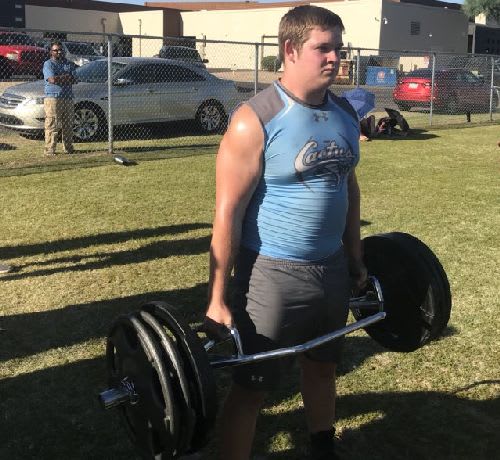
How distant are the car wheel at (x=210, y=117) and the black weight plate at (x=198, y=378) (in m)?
11.7

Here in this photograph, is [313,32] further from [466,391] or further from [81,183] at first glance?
[81,183]

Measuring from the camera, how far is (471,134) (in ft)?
48.7

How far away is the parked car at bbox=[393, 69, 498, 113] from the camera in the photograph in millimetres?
17892

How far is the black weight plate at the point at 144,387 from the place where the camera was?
2070 mm

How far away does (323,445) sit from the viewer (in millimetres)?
2754

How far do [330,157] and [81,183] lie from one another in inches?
272

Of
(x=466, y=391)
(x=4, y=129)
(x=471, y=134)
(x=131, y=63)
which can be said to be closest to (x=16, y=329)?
(x=466, y=391)

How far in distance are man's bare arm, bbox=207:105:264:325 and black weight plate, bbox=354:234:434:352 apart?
85cm

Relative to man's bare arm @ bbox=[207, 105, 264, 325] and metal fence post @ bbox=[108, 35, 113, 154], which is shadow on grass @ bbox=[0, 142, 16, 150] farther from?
man's bare arm @ bbox=[207, 105, 264, 325]

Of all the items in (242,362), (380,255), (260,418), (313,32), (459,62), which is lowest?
(260,418)

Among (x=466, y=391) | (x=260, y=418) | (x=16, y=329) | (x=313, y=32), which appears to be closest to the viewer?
(x=313, y=32)

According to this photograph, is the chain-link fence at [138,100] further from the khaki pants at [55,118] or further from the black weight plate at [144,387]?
the black weight plate at [144,387]

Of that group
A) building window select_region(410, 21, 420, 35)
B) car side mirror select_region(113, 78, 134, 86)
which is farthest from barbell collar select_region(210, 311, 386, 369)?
building window select_region(410, 21, 420, 35)

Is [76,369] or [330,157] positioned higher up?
[330,157]
